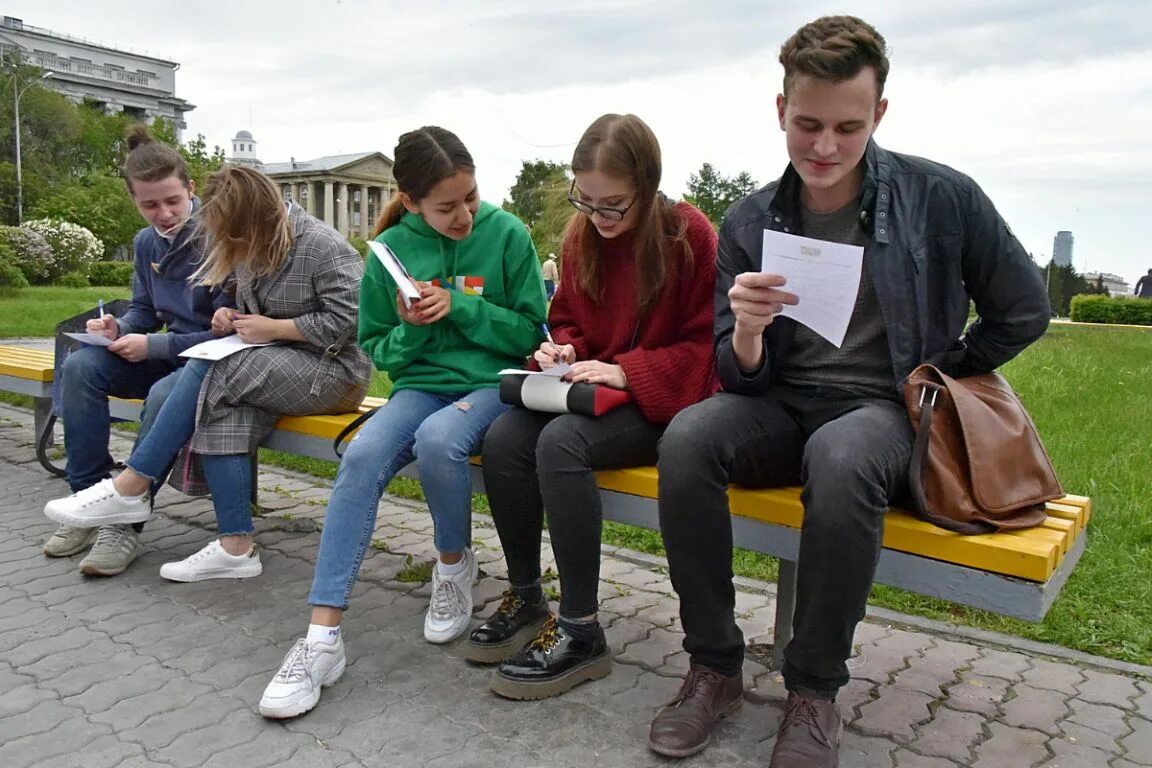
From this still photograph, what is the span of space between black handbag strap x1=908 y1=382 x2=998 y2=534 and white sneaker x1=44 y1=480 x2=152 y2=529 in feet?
9.33

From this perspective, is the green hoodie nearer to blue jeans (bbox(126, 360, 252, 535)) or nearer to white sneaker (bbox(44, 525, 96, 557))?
blue jeans (bbox(126, 360, 252, 535))

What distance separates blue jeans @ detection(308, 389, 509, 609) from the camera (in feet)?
9.44

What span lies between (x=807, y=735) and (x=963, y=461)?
744 mm

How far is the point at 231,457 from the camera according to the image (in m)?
3.53

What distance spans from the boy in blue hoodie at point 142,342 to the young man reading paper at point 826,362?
2398 mm

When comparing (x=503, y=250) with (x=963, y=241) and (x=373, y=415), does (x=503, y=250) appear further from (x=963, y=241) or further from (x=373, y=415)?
(x=963, y=241)

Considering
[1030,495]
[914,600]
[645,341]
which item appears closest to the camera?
[1030,495]

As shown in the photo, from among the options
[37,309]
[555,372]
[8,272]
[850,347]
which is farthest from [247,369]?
[8,272]

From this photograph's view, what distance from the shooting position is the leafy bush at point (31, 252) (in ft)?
73.3

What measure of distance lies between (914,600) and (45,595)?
10.5 feet

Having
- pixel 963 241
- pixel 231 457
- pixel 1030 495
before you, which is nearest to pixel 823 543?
pixel 1030 495

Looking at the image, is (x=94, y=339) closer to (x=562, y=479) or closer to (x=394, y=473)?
(x=394, y=473)

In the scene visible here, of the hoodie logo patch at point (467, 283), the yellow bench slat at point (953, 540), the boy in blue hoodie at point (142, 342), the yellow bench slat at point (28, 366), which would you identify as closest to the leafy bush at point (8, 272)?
the yellow bench slat at point (28, 366)

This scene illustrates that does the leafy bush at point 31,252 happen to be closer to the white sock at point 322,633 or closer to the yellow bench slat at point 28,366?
the yellow bench slat at point 28,366
